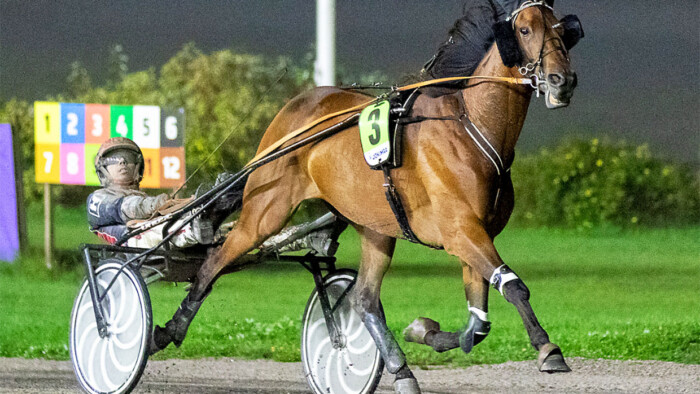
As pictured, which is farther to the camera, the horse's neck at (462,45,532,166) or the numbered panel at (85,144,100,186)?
the numbered panel at (85,144,100,186)

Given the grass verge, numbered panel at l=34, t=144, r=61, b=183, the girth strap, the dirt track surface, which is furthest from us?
numbered panel at l=34, t=144, r=61, b=183

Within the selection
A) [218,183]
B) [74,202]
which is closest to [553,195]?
[74,202]

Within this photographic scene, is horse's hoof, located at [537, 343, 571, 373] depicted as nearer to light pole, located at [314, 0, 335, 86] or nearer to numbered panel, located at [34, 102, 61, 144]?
light pole, located at [314, 0, 335, 86]

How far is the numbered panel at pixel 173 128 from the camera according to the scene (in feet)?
30.0

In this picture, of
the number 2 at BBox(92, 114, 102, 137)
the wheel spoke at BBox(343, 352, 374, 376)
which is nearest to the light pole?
the number 2 at BBox(92, 114, 102, 137)

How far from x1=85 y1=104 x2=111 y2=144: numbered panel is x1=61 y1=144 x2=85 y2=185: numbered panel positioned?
20cm

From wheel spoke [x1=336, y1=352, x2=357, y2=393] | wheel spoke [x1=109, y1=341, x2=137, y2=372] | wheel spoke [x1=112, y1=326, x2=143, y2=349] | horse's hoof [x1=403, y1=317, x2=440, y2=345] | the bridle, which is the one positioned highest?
the bridle

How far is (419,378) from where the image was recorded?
6.82 meters

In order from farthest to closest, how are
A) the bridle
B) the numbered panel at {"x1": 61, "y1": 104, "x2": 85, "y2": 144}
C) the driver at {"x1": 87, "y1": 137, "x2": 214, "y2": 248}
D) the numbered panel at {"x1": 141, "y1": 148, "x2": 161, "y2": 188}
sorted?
the numbered panel at {"x1": 61, "y1": 104, "x2": 85, "y2": 144} → the numbered panel at {"x1": 141, "y1": 148, "x2": 161, "y2": 188} → the driver at {"x1": 87, "y1": 137, "x2": 214, "y2": 248} → the bridle

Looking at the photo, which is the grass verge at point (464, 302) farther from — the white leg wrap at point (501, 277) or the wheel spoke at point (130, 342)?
the white leg wrap at point (501, 277)

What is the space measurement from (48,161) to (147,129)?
4.18 feet

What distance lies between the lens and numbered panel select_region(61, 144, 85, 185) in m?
9.66

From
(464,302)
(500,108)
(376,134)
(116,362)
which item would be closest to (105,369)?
(116,362)

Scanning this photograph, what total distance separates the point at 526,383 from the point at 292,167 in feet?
7.06
